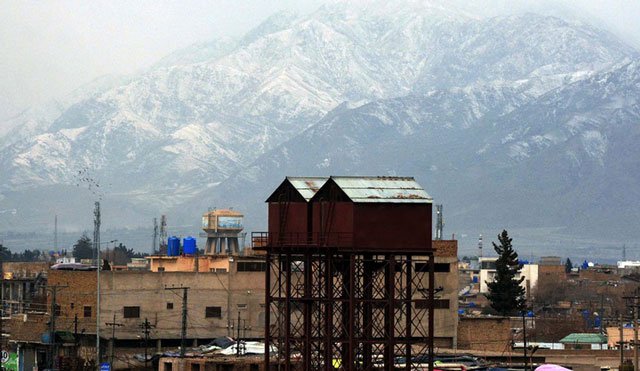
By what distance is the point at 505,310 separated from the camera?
185250 mm

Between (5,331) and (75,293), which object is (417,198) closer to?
(75,293)

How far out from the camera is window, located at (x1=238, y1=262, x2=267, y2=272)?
507 ft

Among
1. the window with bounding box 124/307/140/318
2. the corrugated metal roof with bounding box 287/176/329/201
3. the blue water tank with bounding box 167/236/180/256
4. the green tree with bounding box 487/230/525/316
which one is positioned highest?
the corrugated metal roof with bounding box 287/176/329/201

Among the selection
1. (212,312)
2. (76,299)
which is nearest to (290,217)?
(76,299)

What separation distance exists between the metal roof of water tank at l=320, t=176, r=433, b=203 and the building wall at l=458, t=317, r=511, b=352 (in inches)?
2063

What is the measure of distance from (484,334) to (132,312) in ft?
90.7

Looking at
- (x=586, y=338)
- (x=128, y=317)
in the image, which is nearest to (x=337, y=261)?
(x=128, y=317)

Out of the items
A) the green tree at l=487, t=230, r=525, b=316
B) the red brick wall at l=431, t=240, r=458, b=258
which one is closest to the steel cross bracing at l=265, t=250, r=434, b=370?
the red brick wall at l=431, t=240, r=458, b=258

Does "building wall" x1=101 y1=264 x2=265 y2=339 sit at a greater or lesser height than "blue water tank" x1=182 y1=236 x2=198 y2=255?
lesser

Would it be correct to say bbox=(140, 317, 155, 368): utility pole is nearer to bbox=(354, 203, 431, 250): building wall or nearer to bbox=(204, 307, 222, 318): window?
bbox=(204, 307, 222, 318): window

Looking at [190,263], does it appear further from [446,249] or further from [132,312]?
[446,249]

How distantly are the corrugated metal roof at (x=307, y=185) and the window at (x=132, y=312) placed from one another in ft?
165

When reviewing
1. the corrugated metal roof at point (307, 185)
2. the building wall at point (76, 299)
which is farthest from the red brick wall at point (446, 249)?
the corrugated metal roof at point (307, 185)

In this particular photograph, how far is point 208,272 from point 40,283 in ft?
120
